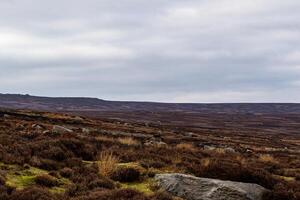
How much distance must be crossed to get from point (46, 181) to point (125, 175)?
9.10 feet

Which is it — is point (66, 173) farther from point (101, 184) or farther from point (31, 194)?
point (31, 194)

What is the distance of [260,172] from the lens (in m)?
17.5

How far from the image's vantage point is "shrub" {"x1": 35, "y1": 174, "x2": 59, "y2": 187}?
14.7 meters

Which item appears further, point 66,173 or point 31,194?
point 66,173

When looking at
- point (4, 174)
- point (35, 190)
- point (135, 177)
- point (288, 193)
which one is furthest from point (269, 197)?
point (4, 174)

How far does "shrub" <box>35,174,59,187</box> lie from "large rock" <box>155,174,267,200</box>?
3.30m

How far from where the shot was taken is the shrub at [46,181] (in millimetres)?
14678

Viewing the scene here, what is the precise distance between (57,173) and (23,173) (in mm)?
1116

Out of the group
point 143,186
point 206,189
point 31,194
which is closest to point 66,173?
point 143,186

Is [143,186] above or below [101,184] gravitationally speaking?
below

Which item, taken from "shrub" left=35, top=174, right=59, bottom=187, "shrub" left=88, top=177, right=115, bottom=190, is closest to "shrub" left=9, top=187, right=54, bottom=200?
"shrub" left=35, top=174, right=59, bottom=187

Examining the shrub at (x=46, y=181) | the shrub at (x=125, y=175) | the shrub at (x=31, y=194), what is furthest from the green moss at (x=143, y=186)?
the shrub at (x=31, y=194)

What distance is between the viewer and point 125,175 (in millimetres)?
16219

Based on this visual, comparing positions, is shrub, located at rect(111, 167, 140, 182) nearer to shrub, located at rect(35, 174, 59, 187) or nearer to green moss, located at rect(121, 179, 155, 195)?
green moss, located at rect(121, 179, 155, 195)
